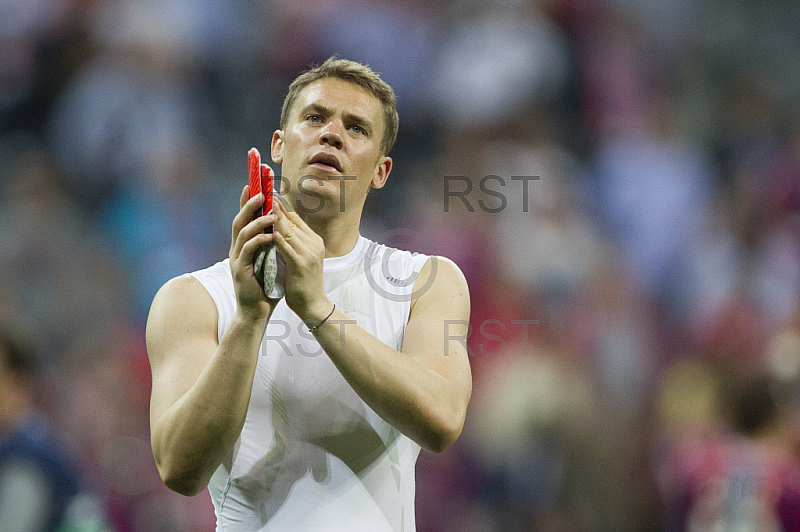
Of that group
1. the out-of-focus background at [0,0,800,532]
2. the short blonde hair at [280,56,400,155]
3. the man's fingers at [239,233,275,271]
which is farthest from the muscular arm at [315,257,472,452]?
the out-of-focus background at [0,0,800,532]

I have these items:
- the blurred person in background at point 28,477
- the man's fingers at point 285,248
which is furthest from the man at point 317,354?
the blurred person in background at point 28,477

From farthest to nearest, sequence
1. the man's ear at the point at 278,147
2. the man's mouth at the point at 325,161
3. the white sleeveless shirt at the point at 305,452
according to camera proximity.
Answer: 1. the man's ear at the point at 278,147
2. the man's mouth at the point at 325,161
3. the white sleeveless shirt at the point at 305,452

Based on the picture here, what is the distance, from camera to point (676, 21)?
7.51 meters

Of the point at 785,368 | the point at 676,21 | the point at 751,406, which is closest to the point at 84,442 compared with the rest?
the point at 751,406

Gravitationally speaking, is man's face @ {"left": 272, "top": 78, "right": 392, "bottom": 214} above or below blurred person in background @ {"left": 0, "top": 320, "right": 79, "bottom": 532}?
above

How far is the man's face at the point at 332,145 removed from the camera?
2.59 meters

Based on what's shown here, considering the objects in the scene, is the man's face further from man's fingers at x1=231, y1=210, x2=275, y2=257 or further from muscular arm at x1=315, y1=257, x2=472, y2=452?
man's fingers at x1=231, y1=210, x2=275, y2=257

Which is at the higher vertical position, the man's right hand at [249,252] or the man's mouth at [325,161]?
the man's mouth at [325,161]

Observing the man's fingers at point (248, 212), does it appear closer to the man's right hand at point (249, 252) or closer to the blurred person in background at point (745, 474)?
the man's right hand at point (249, 252)

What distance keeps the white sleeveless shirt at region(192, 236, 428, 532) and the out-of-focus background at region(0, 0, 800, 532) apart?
245cm

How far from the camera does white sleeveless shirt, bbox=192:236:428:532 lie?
7.81 feet

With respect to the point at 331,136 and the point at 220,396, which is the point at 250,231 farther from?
the point at 331,136

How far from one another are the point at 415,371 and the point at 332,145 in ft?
2.39

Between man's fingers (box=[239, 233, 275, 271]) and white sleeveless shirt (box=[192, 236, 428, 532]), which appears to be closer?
man's fingers (box=[239, 233, 275, 271])
